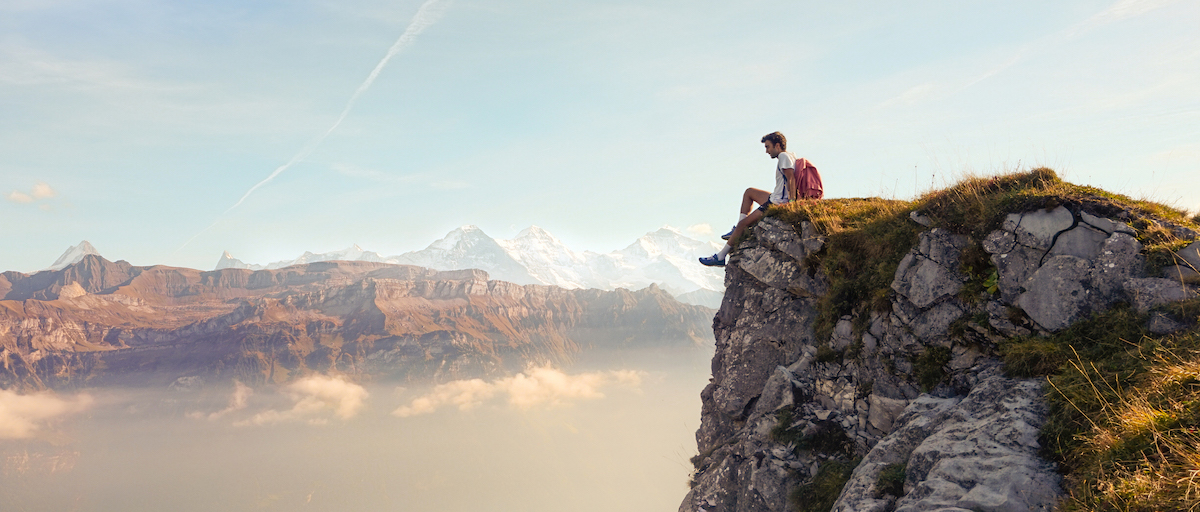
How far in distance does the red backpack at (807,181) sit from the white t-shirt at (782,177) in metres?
0.40

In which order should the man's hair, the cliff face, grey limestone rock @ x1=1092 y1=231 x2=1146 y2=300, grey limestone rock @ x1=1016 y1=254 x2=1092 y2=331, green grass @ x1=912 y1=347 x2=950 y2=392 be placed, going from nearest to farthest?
the cliff face
grey limestone rock @ x1=1092 y1=231 x2=1146 y2=300
grey limestone rock @ x1=1016 y1=254 x2=1092 y2=331
green grass @ x1=912 y1=347 x2=950 y2=392
the man's hair

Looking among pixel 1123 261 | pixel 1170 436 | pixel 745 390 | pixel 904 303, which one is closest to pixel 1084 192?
pixel 1123 261

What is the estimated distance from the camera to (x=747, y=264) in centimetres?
1498

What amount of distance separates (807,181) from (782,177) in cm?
83

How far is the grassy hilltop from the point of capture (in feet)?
18.8

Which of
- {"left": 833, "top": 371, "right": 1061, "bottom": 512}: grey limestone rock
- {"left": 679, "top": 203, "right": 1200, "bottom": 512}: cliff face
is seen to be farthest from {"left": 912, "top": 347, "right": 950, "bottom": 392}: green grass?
{"left": 833, "top": 371, "right": 1061, "bottom": 512}: grey limestone rock

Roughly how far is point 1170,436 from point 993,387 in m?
2.60

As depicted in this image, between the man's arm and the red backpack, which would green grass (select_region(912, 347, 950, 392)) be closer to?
the man's arm

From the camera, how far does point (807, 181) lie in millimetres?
15250

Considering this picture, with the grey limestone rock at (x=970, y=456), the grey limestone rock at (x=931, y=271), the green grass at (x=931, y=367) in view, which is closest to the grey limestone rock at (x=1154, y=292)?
the grey limestone rock at (x=970, y=456)

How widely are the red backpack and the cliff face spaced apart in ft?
4.76

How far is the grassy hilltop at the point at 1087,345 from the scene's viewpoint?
5718 mm

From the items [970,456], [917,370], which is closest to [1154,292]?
[917,370]

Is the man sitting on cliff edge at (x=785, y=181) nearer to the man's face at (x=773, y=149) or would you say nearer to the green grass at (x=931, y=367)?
the man's face at (x=773, y=149)
